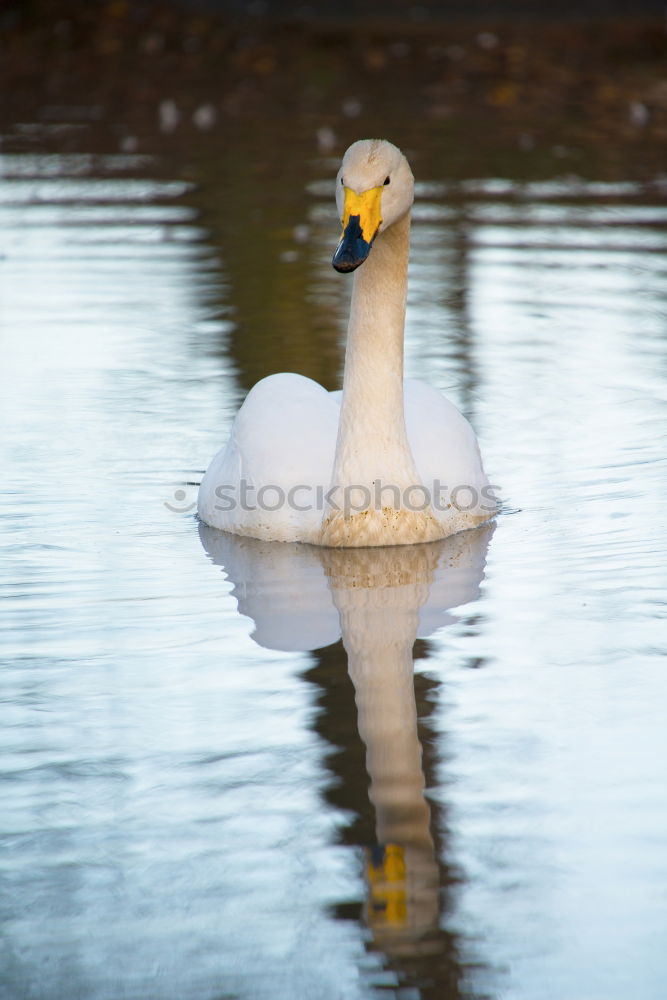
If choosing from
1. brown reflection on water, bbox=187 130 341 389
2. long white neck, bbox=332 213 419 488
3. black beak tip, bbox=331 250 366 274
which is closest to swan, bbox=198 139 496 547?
long white neck, bbox=332 213 419 488

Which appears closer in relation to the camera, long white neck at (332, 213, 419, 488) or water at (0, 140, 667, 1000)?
water at (0, 140, 667, 1000)

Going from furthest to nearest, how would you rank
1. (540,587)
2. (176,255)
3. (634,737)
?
1. (176,255)
2. (540,587)
3. (634,737)

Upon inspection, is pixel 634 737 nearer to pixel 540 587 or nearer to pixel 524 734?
pixel 524 734

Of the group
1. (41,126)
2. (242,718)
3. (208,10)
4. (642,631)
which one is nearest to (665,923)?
(242,718)

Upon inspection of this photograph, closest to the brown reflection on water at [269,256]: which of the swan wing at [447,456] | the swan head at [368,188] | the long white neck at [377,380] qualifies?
the swan wing at [447,456]

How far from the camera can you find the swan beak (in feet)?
19.9

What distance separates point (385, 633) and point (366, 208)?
147cm

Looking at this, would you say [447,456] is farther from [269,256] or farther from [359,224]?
[269,256]

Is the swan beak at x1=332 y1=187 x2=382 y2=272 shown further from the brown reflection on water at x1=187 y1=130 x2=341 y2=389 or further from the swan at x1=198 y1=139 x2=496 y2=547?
the brown reflection on water at x1=187 y1=130 x2=341 y2=389

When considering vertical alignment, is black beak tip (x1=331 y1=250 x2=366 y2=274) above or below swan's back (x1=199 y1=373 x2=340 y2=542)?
above

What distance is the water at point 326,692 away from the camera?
395 centimetres

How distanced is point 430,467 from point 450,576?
21.9 inches

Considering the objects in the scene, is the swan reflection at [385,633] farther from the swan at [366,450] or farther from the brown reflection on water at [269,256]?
the brown reflection on water at [269,256]

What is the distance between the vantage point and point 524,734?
5.04m
